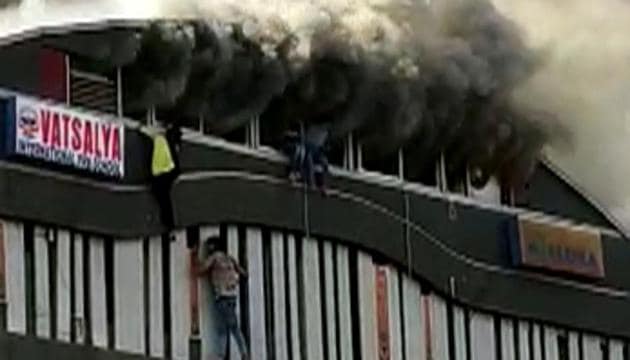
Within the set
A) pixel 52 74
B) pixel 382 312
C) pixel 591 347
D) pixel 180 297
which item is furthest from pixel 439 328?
pixel 52 74

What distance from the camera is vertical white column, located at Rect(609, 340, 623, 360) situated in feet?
192

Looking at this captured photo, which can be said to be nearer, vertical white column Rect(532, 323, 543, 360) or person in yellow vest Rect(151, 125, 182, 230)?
person in yellow vest Rect(151, 125, 182, 230)

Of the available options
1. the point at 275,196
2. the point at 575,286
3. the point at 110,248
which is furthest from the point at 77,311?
the point at 575,286

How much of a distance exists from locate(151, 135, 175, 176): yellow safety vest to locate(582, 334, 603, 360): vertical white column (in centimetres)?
1318

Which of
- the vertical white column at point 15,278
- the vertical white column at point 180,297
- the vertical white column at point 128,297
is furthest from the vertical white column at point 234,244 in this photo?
the vertical white column at point 15,278

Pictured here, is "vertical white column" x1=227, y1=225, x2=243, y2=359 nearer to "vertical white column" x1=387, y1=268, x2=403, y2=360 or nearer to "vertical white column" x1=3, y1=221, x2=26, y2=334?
"vertical white column" x1=387, y1=268, x2=403, y2=360

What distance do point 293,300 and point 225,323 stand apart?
2146mm

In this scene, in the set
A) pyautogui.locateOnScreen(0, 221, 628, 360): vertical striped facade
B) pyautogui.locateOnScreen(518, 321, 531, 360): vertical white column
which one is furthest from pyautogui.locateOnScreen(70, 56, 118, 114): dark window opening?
pyautogui.locateOnScreen(518, 321, 531, 360): vertical white column

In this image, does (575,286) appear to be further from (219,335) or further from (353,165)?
(219,335)

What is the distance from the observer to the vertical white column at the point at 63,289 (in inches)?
1795

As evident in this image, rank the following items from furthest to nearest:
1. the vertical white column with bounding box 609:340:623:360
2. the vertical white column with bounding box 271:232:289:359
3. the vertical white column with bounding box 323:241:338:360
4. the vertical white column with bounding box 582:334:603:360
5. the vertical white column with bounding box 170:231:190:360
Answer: the vertical white column with bounding box 609:340:623:360 → the vertical white column with bounding box 582:334:603:360 → the vertical white column with bounding box 323:241:338:360 → the vertical white column with bounding box 271:232:289:359 → the vertical white column with bounding box 170:231:190:360

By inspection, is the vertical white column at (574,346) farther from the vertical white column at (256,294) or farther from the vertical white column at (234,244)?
the vertical white column at (234,244)

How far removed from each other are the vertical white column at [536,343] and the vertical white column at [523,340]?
0.60 feet

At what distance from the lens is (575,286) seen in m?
57.2
